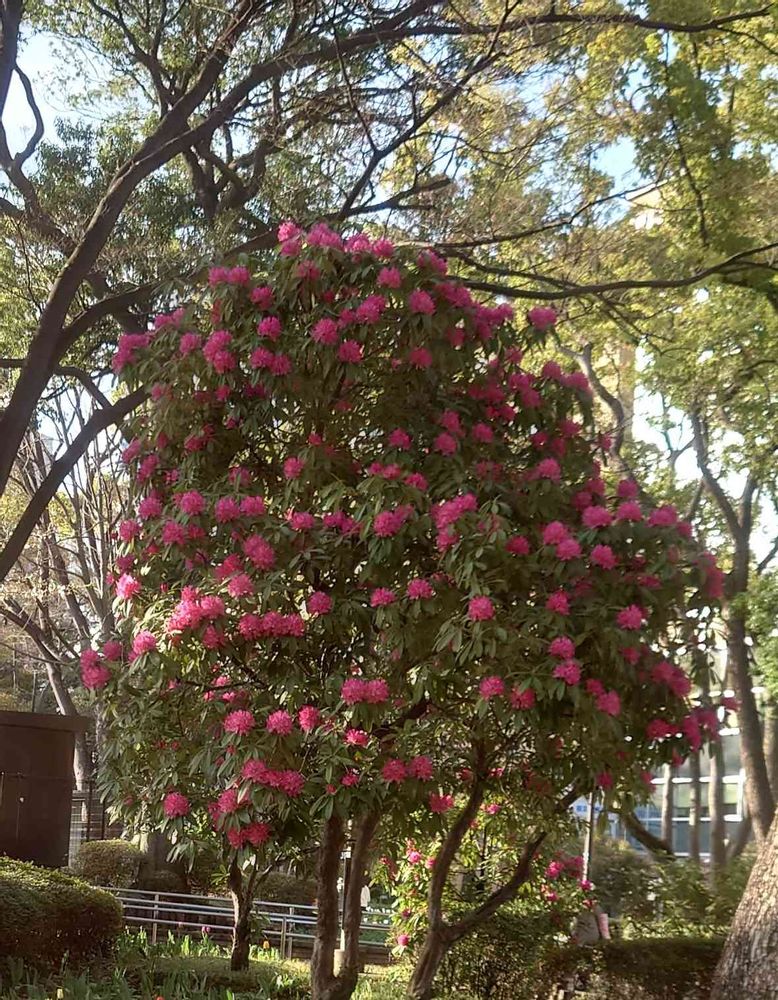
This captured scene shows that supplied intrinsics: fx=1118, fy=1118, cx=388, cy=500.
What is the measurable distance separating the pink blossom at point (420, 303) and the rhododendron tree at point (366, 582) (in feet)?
0.04

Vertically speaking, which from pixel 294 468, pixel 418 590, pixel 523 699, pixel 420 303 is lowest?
pixel 523 699

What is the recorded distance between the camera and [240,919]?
8.03 metres

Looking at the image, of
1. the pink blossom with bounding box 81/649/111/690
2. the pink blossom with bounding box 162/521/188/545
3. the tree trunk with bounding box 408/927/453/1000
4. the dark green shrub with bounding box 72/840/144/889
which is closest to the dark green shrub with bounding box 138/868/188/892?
the dark green shrub with bounding box 72/840/144/889

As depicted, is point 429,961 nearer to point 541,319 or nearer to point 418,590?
point 418,590

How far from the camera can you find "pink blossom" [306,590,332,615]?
4914 mm

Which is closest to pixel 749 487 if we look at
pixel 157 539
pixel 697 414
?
pixel 697 414

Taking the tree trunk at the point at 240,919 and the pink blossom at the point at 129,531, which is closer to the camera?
the pink blossom at the point at 129,531

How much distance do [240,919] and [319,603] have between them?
4.10 m

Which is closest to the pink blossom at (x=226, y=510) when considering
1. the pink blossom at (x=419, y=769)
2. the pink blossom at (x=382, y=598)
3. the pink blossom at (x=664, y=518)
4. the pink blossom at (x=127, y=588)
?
the pink blossom at (x=127, y=588)

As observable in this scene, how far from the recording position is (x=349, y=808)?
480 centimetres

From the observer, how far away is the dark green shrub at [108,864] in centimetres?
1498

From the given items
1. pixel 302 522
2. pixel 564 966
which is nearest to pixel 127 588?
pixel 302 522

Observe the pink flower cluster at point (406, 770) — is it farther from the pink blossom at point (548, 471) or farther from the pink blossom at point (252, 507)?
the pink blossom at point (548, 471)

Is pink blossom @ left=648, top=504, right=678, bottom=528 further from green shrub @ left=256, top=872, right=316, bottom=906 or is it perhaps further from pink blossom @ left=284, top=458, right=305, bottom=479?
green shrub @ left=256, top=872, right=316, bottom=906
